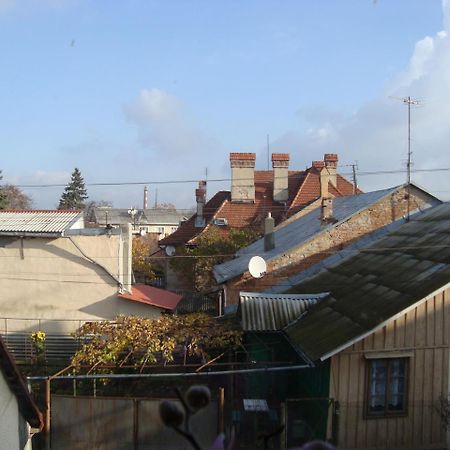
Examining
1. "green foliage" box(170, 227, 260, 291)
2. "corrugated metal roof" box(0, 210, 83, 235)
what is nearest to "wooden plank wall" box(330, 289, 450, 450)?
"corrugated metal roof" box(0, 210, 83, 235)

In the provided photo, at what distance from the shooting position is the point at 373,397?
32.9 feet

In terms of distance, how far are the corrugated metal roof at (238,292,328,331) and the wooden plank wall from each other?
9.77 feet

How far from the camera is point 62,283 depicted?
18828 mm

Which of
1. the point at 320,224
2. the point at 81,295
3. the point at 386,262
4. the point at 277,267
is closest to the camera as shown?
the point at 386,262

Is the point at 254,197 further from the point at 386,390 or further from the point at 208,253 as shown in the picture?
the point at 386,390

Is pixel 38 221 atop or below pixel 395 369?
atop

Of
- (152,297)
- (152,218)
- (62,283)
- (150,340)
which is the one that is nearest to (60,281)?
(62,283)

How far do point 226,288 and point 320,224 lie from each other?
481 centimetres

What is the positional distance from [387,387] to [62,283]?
12388 mm

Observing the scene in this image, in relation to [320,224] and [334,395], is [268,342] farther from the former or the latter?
[320,224]

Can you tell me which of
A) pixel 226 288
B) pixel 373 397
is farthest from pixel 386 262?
pixel 226 288

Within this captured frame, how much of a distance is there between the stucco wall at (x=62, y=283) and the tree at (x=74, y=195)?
187 ft

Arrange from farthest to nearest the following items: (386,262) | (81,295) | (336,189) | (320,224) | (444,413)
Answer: (336,189), (320,224), (81,295), (386,262), (444,413)

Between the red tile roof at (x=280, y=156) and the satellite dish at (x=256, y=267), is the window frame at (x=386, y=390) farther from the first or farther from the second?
the red tile roof at (x=280, y=156)
